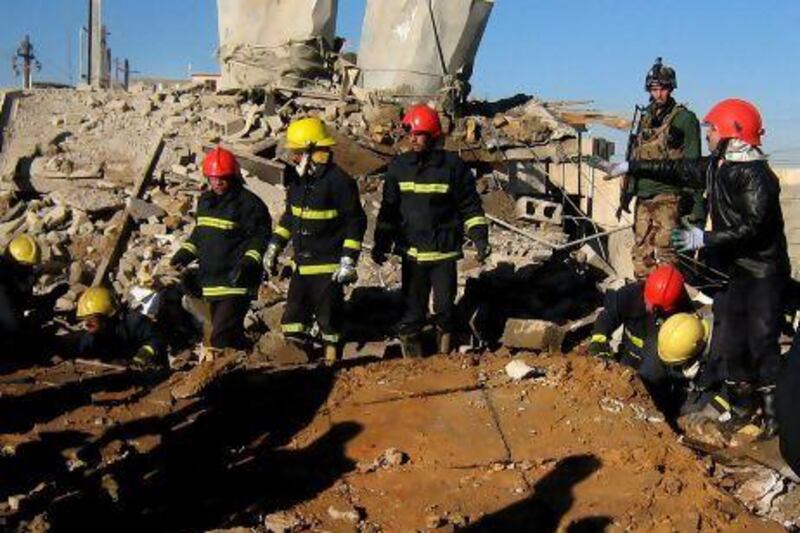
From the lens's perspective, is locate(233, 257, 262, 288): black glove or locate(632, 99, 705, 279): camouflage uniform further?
locate(632, 99, 705, 279): camouflage uniform

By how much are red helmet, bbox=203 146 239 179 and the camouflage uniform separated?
325cm

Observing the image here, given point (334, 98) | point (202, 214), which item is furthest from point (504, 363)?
point (334, 98)

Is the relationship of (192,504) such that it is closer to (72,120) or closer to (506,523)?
(506,523)

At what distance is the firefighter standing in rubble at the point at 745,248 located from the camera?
5938mm

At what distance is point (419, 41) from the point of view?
46.2 ft

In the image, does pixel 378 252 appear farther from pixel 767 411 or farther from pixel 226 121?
pixel 226 121

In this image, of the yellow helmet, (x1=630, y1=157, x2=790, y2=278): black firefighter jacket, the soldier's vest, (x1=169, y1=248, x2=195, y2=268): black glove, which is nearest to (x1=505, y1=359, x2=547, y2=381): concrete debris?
(x1=630, y1=157, x2=790, y2=278): black firefighter jacket

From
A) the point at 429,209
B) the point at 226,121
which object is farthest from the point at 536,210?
the point at 429,209

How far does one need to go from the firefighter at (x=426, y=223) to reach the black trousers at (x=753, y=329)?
200cm

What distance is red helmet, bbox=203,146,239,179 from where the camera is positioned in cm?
741

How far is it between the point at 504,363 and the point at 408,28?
27.0 ft

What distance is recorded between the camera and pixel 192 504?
501cm

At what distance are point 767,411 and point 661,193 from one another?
2.68 meters

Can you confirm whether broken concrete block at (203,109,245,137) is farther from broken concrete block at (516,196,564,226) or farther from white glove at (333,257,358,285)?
white glove at (333,257,358,285)
